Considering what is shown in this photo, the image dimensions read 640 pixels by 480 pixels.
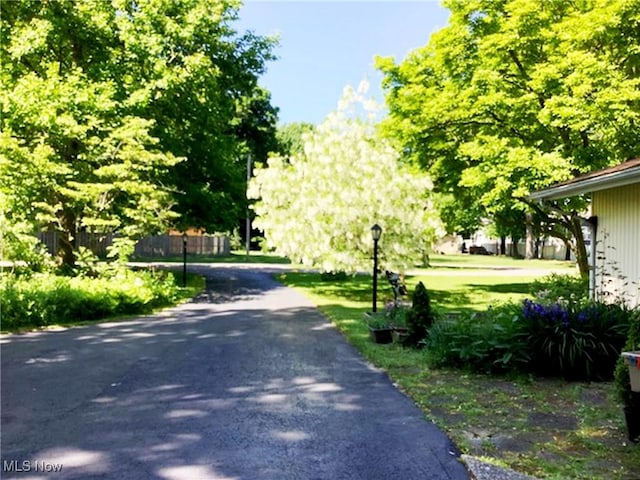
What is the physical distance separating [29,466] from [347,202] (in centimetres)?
1076

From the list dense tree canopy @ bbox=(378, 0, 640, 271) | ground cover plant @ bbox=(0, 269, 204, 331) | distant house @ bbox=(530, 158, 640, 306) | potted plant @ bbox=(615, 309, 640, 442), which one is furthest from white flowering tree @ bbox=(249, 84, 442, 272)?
potted plant @ bbox=(615, 309, 640, 442)

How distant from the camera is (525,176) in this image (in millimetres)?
13352

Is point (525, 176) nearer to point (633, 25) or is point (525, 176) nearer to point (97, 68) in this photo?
point (633, 25)

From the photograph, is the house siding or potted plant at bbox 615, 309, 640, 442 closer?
potted plant at bbox 615, 309, 640, 442

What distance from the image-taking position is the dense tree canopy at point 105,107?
1274 cm

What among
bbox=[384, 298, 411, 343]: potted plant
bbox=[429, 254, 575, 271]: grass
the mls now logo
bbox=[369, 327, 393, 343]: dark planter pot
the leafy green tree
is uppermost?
the leafy green tree

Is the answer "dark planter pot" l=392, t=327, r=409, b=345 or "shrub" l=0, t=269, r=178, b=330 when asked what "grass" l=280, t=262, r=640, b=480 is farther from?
"shrub" l=0, t=269, r=178, b=330

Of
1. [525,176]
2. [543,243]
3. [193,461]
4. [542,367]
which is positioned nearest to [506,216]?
[525,176]

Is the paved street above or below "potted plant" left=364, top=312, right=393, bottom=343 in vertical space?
below

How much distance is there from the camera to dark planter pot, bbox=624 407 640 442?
4102 mm

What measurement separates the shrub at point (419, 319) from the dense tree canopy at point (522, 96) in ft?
16.1

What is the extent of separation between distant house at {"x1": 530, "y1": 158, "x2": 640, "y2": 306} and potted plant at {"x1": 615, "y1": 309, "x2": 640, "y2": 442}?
389 cm

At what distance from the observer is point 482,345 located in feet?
21.9

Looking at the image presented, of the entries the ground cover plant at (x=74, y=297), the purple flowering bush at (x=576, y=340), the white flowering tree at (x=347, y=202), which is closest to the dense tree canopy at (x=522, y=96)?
the white flowering tree at (x=347, y=202)
